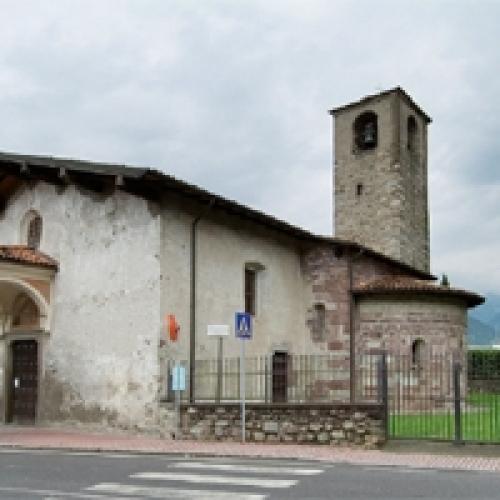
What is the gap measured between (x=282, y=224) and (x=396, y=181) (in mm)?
11656

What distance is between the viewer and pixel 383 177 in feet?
97.3

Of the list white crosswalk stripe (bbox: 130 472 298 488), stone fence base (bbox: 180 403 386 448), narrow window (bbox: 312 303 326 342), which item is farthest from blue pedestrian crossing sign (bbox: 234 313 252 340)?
narrow window (bbox: 312 303 326 342)

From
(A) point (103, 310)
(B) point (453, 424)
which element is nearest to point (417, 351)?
(B) point (453, 424)

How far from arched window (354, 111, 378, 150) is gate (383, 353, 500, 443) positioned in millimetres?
11609

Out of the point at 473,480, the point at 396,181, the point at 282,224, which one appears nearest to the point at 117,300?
the point at 282,224

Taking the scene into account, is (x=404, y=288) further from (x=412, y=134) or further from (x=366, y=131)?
(x=412, y=134)

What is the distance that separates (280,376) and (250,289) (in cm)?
257

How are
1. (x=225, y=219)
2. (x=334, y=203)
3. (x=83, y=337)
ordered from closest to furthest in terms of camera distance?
1. (x=83, y=337)
2. (x=225, y=219)
3. (x=334, y=203)

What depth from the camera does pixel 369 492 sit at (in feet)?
26.3

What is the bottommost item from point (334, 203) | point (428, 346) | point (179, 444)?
point (179, 444)

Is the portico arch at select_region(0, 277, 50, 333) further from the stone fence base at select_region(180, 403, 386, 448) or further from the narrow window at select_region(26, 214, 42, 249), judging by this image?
the stone fence base at select_region(180, 403, 386, 448)

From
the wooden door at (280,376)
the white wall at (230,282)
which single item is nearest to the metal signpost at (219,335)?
the white wall at (230,282)

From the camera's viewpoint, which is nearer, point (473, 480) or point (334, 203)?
point (473, 480)

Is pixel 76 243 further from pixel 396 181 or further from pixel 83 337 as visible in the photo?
pixel 396 181
